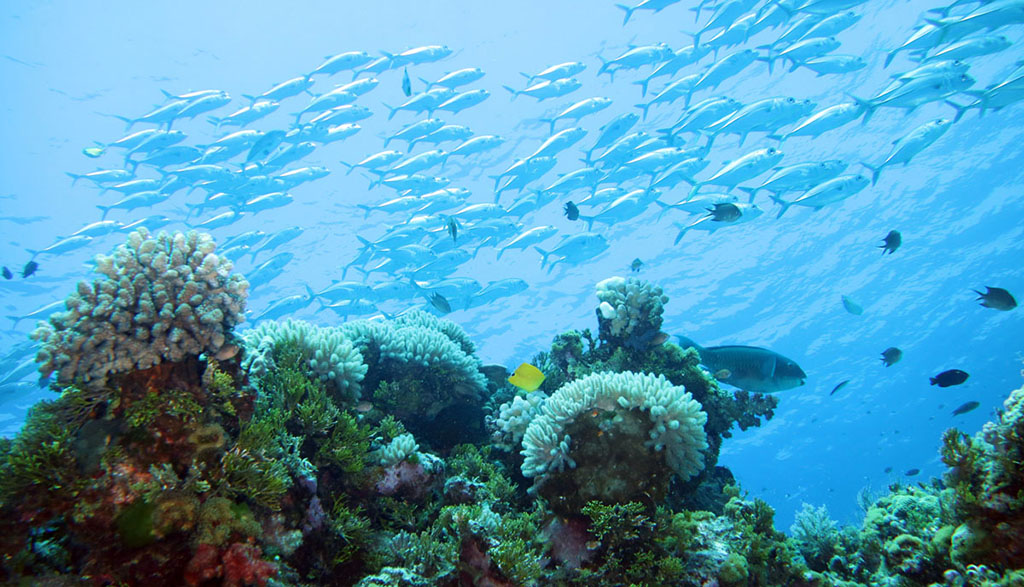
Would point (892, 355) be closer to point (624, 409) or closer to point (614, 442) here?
point (624, 409)

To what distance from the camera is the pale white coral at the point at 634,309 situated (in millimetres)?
6066

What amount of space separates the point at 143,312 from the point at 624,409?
3722 millimetres

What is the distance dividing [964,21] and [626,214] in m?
10.2

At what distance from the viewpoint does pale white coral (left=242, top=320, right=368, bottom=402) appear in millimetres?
4332

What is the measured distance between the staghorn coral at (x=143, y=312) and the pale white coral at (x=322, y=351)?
3.89 feet

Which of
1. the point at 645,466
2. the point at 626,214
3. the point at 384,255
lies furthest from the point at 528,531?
the point at 384,255

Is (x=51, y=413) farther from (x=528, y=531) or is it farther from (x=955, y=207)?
(x=955, y=207)

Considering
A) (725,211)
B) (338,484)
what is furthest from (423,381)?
(725,211)

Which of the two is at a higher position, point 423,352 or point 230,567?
point 423,352

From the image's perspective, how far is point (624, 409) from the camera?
3.99m

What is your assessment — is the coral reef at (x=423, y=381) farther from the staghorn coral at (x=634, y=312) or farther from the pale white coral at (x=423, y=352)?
the staghorn coral at (x=634, y=312)

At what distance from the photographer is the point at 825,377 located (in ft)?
155

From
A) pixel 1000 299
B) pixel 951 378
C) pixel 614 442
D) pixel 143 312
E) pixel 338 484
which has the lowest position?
pixel 338 484

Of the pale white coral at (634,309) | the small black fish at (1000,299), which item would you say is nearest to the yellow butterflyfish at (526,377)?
the pale white coral at (634,309)
